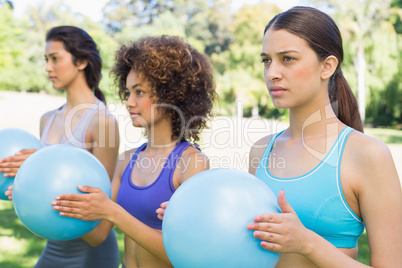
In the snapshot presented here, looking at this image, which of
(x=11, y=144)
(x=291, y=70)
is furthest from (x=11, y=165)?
(x=291, y=70)

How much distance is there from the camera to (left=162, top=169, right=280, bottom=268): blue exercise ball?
56.6 inches

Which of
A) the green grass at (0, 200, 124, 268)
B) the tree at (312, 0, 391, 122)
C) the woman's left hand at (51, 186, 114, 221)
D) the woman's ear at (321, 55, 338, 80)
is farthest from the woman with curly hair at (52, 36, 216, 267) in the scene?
the tree at (312, 0, 391, 122)

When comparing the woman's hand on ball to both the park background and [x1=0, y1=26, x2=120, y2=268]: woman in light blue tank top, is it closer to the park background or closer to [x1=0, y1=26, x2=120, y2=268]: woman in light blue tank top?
[x1=0, y1=26, x2=120, y2=268]: woman in light blue tank top

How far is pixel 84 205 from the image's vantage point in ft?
6.36

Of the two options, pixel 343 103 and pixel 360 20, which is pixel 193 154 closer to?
pixel 343 103

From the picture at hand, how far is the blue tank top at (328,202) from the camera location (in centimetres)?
170

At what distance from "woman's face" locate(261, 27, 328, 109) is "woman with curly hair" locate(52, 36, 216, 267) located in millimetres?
691

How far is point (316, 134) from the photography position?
1909 millimetres

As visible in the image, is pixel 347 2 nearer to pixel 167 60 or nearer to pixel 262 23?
pixel 262 23

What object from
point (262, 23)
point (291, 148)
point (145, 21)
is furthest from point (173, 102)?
point (145, 21)

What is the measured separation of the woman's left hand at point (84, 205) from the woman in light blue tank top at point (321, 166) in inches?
30.8

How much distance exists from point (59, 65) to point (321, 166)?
2.35 meters

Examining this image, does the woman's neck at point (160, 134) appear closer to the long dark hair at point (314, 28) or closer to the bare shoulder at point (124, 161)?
the bare shoulder at point (124, 161)

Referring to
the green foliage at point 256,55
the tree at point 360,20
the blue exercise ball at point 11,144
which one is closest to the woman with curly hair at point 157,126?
the blue exercise ball at point 11,144
